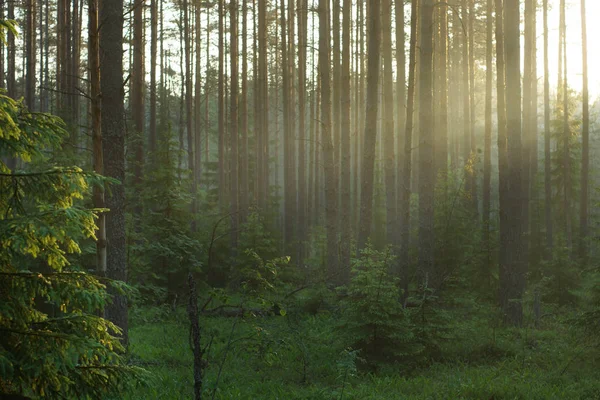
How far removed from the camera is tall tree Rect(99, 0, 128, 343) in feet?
30.4

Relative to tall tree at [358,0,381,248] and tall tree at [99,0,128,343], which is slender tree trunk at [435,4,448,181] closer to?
tall tree at [358,0,381,248]

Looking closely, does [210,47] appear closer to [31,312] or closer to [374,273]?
[374,273]

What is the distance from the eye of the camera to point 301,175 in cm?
2748

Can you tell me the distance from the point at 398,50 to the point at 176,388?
14508mm

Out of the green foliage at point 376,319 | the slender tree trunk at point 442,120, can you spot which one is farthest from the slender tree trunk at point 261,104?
the green foliage at point 376,319

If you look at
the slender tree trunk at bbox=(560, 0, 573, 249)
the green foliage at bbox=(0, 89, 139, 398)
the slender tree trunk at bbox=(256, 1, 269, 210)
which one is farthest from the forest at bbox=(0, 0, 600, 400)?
the slender tree trunk at bbox=(256, 1, 269, 210)

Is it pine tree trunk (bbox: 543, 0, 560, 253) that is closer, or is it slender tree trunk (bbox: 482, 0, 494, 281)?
slender tree trunk (bbox: 482, 0, 494, 281)

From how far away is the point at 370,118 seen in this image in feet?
51.1

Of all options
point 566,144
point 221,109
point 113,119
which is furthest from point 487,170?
point 113,119

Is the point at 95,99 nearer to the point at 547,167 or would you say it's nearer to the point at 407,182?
the point at 407,182

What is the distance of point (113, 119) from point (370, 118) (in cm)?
812

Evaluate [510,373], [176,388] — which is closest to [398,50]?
[510,373]

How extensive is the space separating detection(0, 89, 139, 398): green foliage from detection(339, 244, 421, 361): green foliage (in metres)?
5.61

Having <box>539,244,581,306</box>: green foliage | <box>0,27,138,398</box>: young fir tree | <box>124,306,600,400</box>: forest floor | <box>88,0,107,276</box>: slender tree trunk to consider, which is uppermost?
<box>88,0,107,276</box>: slender tree trunk
